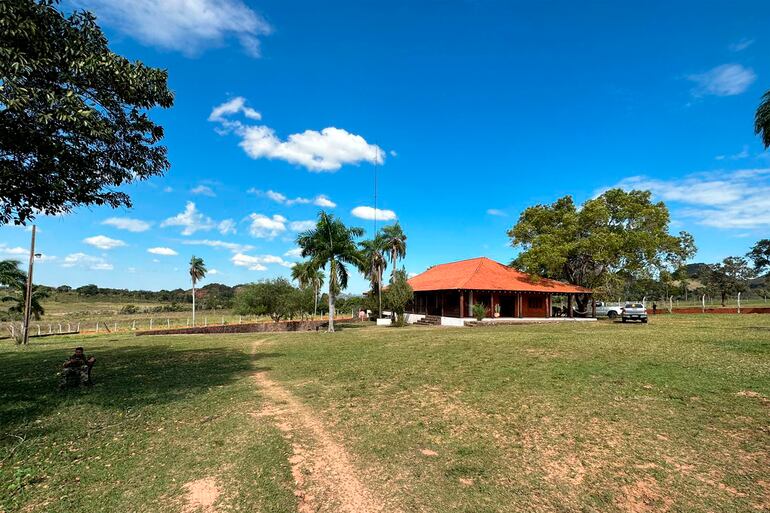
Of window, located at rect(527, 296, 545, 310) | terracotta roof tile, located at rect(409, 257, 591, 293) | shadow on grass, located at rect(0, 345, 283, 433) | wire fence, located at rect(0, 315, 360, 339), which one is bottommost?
wire fence, located at rect(0, 315, 360, 339)

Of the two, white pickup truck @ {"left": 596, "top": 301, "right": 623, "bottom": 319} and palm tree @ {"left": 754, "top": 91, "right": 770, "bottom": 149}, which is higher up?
palm tree @ {"left": 754, "top": 91, "right": 770, "bottom": 149}

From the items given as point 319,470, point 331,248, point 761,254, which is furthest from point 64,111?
point 761,254

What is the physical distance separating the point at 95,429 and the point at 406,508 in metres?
5.70

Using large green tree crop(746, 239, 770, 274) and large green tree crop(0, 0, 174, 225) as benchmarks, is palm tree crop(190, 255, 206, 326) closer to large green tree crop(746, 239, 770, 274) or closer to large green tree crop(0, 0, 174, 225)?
large green tree crop(0, 0, 174, 225)

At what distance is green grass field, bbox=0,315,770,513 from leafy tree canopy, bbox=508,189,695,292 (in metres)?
22.6

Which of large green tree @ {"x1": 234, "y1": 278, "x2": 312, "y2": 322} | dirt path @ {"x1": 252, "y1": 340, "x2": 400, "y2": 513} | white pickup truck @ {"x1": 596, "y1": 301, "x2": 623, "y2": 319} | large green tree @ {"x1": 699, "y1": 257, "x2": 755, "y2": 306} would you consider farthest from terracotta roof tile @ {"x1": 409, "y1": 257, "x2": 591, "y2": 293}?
large green tree @ {"x1": 699, "y1": 257, "x2": 755, "y2": 306}

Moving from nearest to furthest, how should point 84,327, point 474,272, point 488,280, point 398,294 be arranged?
1. point 398,294
2. point 488,280
3. point 474,272
4. point 84,327

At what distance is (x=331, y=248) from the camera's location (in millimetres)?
24859

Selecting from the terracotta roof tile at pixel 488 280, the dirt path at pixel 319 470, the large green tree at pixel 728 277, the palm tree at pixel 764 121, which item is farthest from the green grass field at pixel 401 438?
the large green tree at pixel 728 277

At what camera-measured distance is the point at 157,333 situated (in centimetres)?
2878

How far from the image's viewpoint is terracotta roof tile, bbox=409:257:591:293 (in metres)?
31.1

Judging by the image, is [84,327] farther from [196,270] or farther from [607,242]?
[607,242]

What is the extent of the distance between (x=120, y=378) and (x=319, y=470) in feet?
27.5

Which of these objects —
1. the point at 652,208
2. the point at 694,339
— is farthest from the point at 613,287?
the point at 694,339
